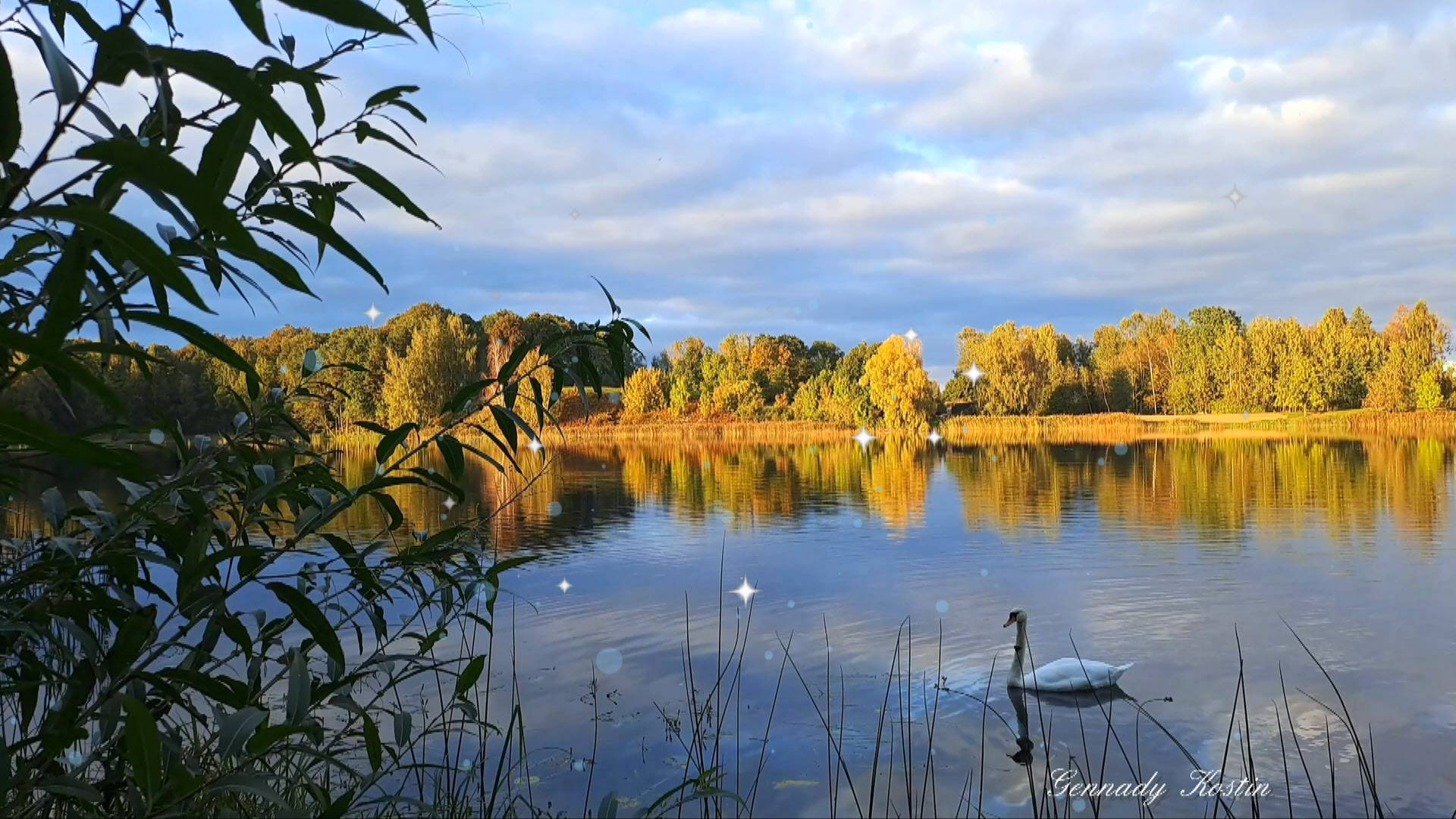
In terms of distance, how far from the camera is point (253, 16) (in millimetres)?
697

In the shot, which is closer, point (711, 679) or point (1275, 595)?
point (711, 679)

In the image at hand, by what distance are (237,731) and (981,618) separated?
861 centimetres

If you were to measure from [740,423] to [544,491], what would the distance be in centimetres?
3859

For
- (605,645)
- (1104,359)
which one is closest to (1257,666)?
(605,645)

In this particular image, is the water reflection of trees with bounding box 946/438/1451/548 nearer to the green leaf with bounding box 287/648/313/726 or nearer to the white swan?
the white swan

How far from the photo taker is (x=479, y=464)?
108 ft

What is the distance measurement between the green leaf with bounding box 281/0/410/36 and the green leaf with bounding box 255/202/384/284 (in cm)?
31

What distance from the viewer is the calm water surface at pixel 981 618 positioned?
5.55 meters

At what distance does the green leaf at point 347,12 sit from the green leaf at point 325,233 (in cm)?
31

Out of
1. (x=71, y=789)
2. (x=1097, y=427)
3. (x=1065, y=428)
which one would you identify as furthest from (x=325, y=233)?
(x=1097, y=427)

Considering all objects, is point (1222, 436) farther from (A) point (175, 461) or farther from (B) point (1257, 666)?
(A) point (175, 461)

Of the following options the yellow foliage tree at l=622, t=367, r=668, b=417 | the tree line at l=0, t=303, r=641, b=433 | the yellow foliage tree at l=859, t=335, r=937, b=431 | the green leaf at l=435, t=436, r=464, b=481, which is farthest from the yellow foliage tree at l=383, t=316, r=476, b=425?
the green leaf at l=435, t=436, r=464, b=481

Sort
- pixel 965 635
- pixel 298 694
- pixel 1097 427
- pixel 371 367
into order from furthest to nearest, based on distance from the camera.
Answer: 1. pixel 1097 427
2. pixel 371 367
3. pixel 965 635
4. pixel 298 694

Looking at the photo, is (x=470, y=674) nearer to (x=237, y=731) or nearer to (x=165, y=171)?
(x=237, y=731)
